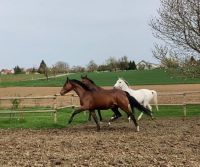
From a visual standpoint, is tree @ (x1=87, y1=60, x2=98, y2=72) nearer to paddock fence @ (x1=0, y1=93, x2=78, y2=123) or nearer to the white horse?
paddock fence @ (x1=0, y1=93, x2=78, y2=123)

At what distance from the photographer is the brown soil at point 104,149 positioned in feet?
25.2

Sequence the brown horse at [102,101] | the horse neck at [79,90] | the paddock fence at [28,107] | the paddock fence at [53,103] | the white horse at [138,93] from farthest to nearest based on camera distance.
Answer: the white horse at [138,93] < the paddock fence at [53,103] < the paddock fence at [28,107] < the horse neck at [79,90] < the brown horse at [102,101]

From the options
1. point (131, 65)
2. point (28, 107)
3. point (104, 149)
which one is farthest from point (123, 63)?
point (104, 149)

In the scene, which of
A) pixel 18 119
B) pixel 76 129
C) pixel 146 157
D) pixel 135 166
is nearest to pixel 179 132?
pixel 76 129

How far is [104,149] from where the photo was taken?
929 centimetres

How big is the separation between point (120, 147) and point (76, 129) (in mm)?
4848

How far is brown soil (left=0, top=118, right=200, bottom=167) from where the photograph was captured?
7.69 m

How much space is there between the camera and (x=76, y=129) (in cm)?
1427

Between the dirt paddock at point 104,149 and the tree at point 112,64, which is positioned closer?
the dirt paddock at point 104,149

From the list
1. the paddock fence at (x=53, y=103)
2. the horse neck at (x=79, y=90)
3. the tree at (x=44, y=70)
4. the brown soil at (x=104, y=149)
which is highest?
the tree at (x=44, y=70)

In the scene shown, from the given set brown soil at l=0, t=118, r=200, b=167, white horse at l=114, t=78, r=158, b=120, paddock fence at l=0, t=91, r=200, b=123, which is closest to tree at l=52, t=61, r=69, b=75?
paddock fence at l=0, t=91, r=200, b=123

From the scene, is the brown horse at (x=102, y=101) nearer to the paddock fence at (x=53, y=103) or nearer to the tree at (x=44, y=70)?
the paddock fence at (x=53, y=103)

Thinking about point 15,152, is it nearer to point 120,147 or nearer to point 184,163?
point 120,147

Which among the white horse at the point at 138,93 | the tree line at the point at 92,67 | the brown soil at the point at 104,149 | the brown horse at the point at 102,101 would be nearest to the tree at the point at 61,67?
the tree line at the point at 92,67
